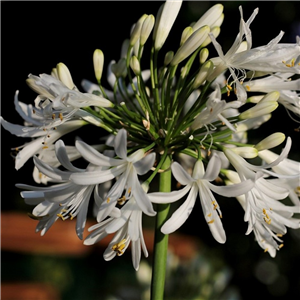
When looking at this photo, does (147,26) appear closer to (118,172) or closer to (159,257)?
(118,172)

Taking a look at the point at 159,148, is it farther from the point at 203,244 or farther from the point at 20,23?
the point at 20,23

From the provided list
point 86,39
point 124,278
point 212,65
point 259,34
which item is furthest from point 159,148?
point 86,39

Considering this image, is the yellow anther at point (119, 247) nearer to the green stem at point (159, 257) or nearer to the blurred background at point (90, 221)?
the green stem at point (159, 257)

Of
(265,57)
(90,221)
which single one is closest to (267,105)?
(265,57)

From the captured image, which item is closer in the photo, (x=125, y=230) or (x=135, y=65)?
(x=125, y=230)

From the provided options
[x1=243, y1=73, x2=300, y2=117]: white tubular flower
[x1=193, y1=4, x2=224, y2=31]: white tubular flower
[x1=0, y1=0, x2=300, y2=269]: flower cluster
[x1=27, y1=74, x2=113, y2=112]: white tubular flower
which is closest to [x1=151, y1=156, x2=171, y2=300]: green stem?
[x1=0, y1=0, x2=300, y2=269]: flower cluster

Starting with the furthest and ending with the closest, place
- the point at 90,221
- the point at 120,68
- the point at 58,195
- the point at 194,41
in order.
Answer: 1. the point at 90,221
2. the point at 120,68
3. the point at 194,41
4. the point at 58,195

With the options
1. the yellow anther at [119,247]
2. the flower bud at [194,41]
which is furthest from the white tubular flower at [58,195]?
the flower bud at [194,41]
